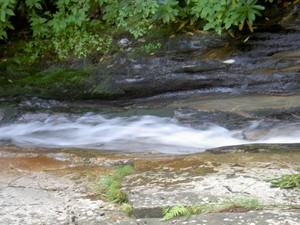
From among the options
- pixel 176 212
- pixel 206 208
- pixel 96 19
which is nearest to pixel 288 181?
pixel 206 208

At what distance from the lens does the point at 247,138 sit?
15.7 ft

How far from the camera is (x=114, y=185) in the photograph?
3127 mm

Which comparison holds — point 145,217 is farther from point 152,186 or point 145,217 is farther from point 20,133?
point 20,133

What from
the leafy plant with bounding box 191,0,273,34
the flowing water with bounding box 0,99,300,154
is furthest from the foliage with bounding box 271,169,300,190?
the leafy plant with bounding box 191,0,273,34

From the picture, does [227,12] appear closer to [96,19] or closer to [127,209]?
[96,19]

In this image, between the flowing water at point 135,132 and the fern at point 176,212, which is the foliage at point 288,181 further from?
the flowing water at point 135,132

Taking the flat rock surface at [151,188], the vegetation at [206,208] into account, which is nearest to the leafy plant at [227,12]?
the flat rock surface at [151,188]

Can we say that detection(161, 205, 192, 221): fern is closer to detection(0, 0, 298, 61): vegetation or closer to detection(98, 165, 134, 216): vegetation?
detection(98, 165, 134, 216): vegetation

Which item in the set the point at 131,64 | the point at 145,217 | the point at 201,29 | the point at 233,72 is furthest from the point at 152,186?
the point at 201,29

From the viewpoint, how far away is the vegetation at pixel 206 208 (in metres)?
2.60

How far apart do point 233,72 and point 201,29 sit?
1.27 metres

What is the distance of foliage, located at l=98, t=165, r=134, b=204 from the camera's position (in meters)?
2.95

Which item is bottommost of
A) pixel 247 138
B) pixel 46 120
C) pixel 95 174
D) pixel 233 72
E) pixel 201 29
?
pixel 95 174

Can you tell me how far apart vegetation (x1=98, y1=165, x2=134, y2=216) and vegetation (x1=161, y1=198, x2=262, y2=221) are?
273 mm
